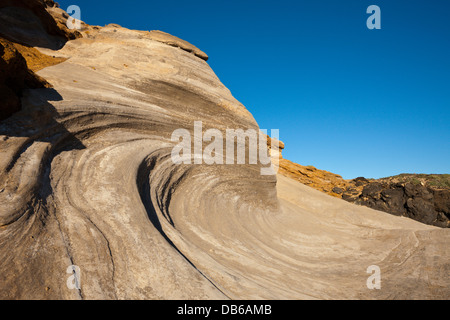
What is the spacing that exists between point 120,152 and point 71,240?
2.53 m

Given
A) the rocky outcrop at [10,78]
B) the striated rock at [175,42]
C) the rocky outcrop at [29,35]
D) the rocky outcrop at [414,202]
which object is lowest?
the rocky outcrop at [414,202]

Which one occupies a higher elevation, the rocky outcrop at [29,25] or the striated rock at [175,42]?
the striated rock at [175,42]

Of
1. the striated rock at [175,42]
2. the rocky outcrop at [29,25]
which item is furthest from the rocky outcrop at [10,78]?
the striated rock at [175,42]

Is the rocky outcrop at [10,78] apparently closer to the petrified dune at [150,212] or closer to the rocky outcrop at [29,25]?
the petrified dune at [150,212]

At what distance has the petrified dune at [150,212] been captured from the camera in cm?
373

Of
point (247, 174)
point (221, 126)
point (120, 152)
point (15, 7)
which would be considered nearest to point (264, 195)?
point (247, 174)

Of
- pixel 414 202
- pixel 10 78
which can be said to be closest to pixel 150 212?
pixel 10 78

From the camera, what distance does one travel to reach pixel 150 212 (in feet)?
18.0

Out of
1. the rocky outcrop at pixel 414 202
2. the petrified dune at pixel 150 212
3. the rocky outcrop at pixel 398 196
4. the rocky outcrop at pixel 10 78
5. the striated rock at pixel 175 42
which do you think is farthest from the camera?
the rocky outcrop at pixel 398 196

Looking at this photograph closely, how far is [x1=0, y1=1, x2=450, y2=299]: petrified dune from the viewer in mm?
3730

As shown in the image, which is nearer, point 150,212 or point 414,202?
point 150,212

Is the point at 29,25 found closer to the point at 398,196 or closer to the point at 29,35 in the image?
the point at 29,35

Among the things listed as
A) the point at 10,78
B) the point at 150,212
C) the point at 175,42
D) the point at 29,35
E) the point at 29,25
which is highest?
the point at 175,42
